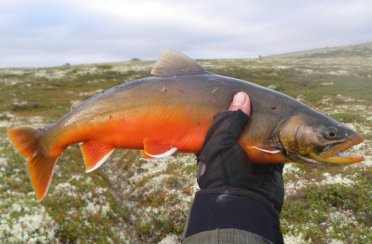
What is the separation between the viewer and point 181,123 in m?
5.52

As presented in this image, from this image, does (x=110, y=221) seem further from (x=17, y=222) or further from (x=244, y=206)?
(x=244, y=206)

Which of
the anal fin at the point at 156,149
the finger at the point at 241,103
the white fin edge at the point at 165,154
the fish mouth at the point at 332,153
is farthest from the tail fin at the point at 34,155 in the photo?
the fish mouth at the point at 332,153

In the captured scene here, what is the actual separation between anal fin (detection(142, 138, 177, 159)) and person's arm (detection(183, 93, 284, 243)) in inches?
18.3

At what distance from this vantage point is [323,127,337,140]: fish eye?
5332 millimetres

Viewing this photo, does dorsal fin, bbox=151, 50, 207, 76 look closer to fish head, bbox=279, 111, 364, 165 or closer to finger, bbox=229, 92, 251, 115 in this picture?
finger, bbox=229, 92, 251, 115

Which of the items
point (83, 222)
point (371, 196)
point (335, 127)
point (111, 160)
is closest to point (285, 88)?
point (111, 160)

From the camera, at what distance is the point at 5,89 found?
50.3m

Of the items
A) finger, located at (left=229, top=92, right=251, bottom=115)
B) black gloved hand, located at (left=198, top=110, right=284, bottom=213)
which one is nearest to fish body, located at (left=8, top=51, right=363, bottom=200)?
finger, located at (left=229, top=92, right=251, bottom=115)

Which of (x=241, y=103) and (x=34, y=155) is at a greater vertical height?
(x=241, y=103)

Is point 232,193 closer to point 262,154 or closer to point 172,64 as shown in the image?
point 262,154

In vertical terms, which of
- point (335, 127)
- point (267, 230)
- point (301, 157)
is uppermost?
point (335, 127)

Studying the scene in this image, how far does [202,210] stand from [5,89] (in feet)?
170

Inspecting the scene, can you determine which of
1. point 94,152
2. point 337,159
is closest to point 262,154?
point 337,159

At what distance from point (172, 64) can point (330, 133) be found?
7.96 feet
